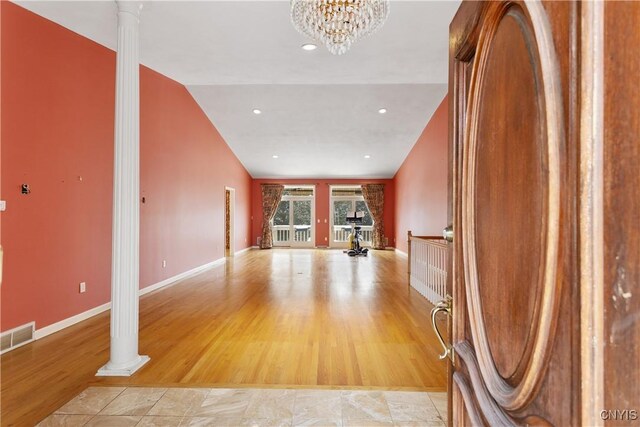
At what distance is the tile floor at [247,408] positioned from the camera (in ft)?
6.54

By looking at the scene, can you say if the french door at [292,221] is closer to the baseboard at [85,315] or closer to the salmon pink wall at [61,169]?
the baseboard at [85,315]

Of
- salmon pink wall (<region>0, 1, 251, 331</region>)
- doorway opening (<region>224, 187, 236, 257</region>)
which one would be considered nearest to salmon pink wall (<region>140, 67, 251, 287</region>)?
salmon pink wall (<region>0, 1, 251, 331</region>)

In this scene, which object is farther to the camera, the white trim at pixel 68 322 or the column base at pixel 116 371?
the white trim at pixel 68 322

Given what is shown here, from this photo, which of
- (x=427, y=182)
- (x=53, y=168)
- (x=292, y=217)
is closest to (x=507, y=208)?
(x=53, y=168)

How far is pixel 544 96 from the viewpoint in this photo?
49 centimetres

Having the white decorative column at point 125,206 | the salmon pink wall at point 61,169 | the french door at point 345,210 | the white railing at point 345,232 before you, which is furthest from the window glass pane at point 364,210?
the white decorative column at point 125,206

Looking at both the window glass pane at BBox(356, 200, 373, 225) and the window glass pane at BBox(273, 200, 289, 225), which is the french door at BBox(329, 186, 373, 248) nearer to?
the window glass pane at BBox(356, 200, 373, 225)

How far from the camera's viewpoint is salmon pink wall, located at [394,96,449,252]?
6.37 meters

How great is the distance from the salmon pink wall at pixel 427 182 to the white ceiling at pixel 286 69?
362 millimetres

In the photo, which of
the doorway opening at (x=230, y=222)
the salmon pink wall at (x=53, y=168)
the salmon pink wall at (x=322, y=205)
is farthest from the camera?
the salmon pink wall at (x=322, y=205)

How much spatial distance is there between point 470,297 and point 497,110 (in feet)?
1.49

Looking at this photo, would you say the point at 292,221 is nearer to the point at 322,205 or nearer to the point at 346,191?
the point at 322,205

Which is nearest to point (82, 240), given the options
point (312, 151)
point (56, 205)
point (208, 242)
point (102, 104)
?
point (56, 205)

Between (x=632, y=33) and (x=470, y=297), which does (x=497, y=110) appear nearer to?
(x=632, y=33)
